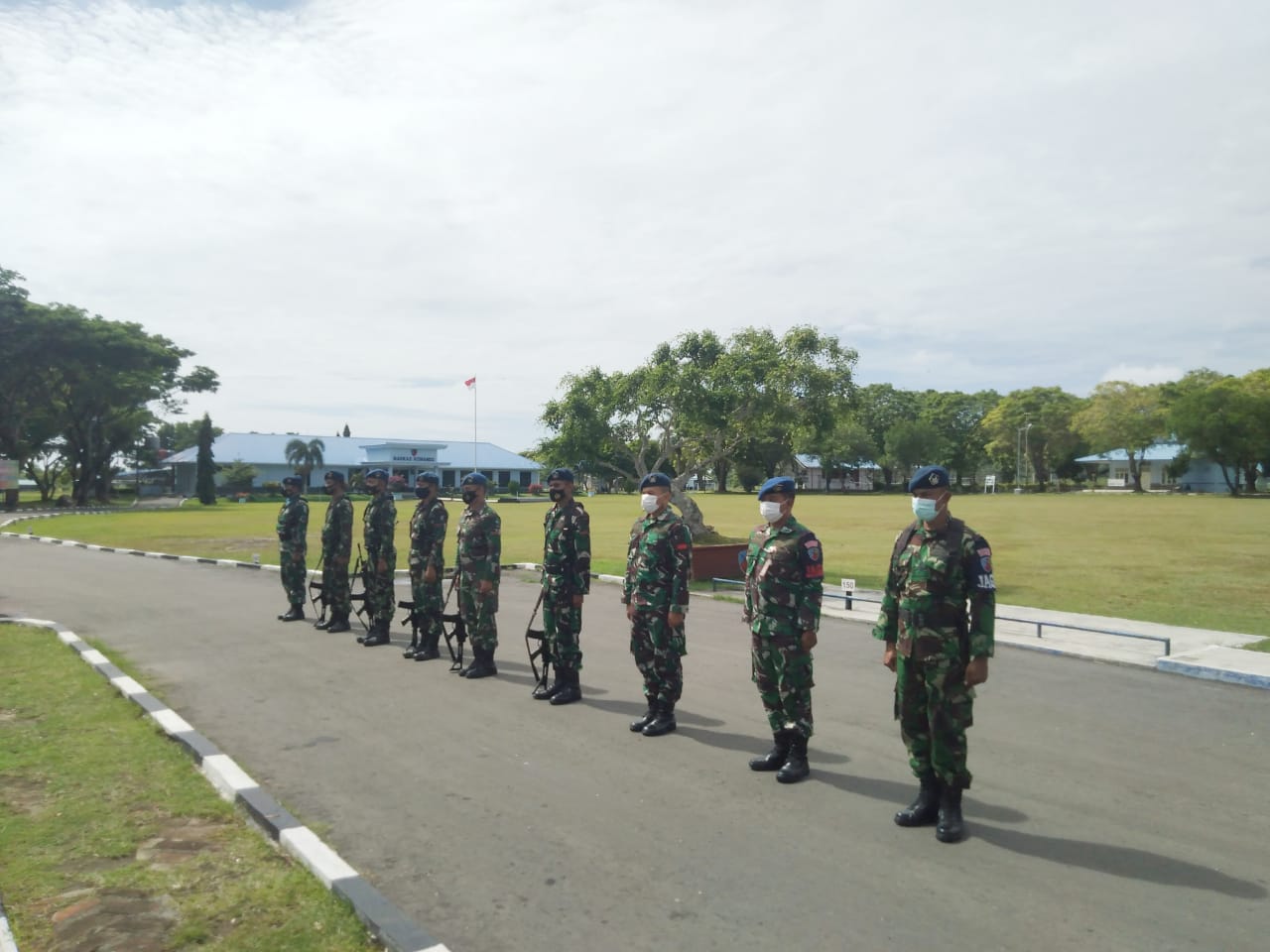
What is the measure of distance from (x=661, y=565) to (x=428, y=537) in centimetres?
370

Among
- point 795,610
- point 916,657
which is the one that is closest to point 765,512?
point 795,610

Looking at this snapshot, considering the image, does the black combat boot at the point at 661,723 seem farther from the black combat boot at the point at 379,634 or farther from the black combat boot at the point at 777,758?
the black combat boot at the point at 379,634

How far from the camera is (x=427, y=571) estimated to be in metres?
9.20

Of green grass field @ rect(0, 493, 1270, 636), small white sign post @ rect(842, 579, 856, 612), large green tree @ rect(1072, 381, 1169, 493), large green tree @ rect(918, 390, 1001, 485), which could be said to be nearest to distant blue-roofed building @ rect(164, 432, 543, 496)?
green grass field @ rect(0, 493, 1270, 636)

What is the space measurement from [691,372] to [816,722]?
38.9 feet

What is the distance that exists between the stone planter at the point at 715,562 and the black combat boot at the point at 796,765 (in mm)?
10168

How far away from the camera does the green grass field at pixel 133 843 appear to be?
371 cm

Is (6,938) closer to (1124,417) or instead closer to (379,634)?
(379,634)

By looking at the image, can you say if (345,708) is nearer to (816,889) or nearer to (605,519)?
(816,889)

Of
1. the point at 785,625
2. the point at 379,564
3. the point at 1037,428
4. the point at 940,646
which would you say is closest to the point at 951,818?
the point at 940,646

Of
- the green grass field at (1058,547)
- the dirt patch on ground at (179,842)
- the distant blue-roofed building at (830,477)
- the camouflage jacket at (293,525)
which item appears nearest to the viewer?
the dirt patch on ground at (179,842)

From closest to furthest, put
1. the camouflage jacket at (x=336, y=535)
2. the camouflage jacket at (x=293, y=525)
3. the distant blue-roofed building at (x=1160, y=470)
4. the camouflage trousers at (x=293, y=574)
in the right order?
the camouflage jacket at (x=336, y=535), the camouflage jacket at (x=293, y=525), the camouflage trousers at (x=293, y=574), the distant blue-roofed building at (x=1160, y=470)

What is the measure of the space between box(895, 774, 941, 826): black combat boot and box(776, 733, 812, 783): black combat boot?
78 cm

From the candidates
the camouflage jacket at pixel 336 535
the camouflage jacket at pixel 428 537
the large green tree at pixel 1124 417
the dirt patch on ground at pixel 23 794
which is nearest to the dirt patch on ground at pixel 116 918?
the dirt patch on ground at pixel 23 794
